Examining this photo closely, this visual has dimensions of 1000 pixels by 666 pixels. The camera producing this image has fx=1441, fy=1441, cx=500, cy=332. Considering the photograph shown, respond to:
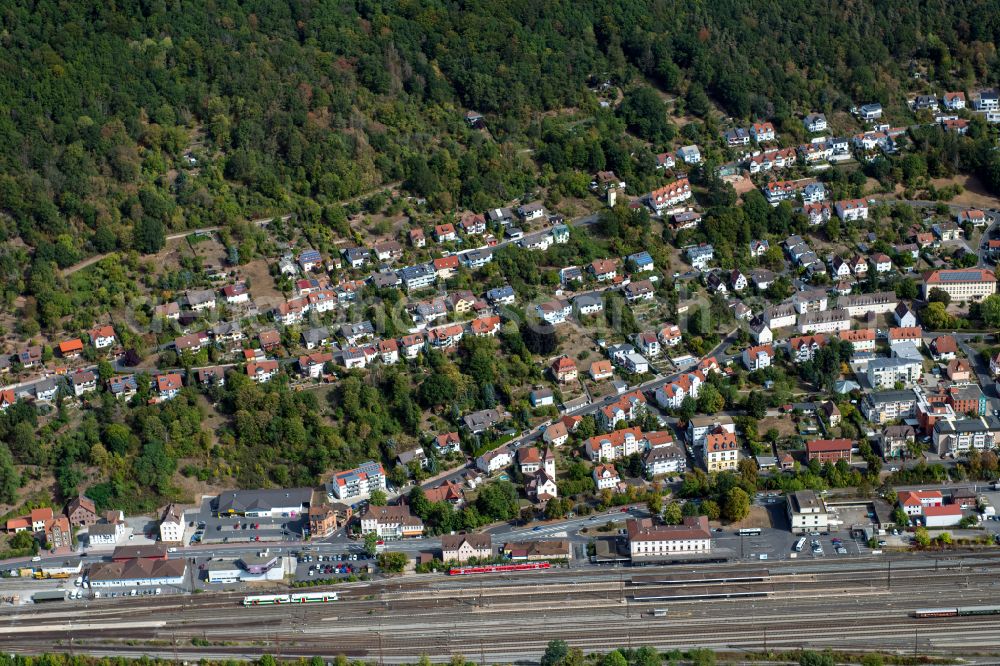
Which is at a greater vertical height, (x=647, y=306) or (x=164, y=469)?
(x=647, y=306)

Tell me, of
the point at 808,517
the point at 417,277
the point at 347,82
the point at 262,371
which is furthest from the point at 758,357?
the point at 347,82

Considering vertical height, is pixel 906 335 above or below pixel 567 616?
above

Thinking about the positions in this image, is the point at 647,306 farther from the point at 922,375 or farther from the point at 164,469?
the point at 164,469

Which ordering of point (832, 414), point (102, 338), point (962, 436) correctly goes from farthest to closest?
point (102, 338)
point (832, 414)
point (962, 436)

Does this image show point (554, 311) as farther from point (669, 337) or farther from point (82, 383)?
point (82, 383)

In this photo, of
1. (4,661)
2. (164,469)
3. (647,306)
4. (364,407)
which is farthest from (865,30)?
(4,661)

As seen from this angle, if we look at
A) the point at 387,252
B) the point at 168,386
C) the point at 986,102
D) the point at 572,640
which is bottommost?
the point at 572,640

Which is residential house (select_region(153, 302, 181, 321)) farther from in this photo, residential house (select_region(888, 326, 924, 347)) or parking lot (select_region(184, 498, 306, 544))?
residential house (select_region(888, 326, 924, 347))
